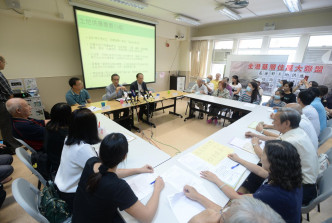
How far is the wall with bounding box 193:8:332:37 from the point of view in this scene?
3.88m

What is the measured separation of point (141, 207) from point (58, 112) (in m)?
1.10

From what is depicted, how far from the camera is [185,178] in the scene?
1.14 m

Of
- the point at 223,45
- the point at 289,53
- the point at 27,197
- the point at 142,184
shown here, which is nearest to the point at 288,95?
the point at 289,53

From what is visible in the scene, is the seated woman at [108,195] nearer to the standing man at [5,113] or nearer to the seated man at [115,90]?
the seated man at [115,90]

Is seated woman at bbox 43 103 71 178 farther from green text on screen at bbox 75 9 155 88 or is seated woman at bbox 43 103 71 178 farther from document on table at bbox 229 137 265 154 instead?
green text on screen at bbox 75 9 155 88

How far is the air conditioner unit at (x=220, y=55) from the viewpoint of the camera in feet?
18.9

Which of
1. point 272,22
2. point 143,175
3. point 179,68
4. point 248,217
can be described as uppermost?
point 272,22

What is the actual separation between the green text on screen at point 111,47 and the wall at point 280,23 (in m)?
2.72

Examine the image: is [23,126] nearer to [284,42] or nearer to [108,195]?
[108,195]

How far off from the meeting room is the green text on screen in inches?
1.2

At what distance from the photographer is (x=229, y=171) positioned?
123 cm

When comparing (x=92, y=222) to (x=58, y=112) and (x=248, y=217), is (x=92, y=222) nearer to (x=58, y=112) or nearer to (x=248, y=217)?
(x=248, y=217)

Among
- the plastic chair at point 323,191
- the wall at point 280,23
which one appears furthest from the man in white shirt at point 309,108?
the wall at point 280,23

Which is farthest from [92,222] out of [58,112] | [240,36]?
[240,36]
